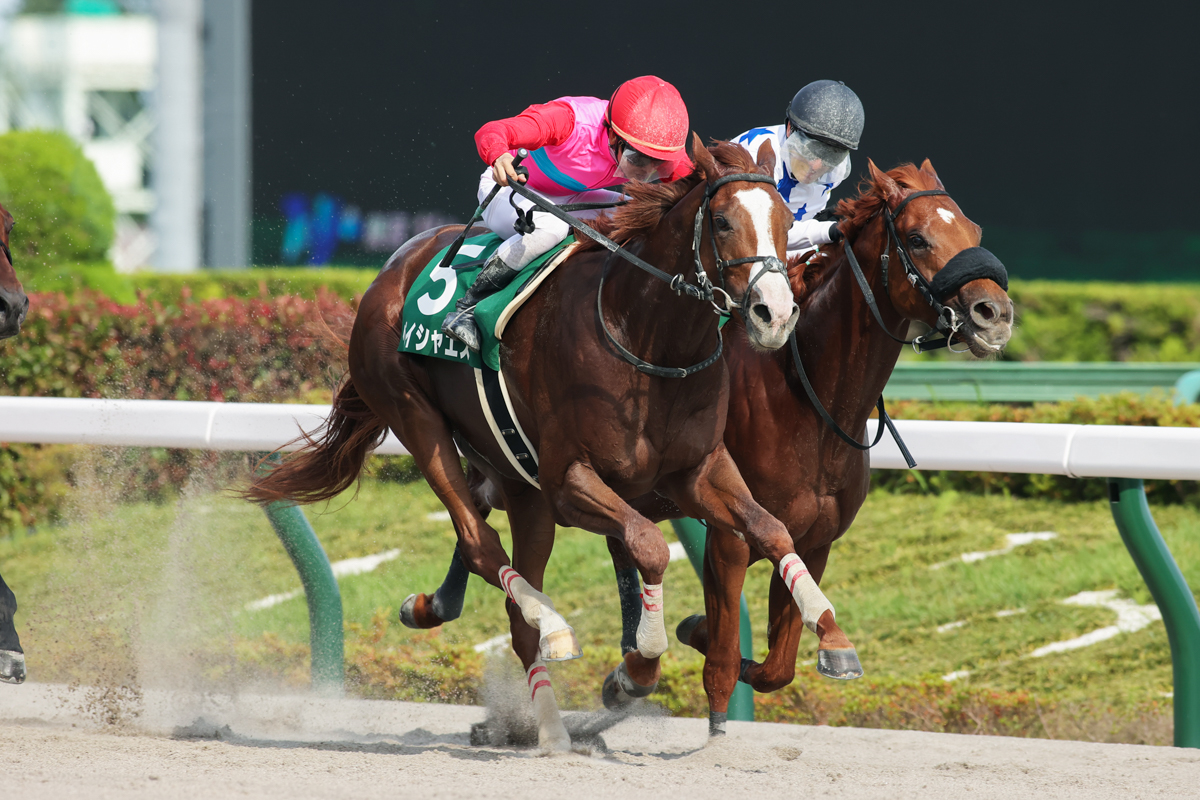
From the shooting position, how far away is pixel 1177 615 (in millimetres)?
3906

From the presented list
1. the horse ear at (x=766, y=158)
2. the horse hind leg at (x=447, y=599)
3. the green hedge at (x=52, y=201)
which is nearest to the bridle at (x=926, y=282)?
the horse ear at (x=766, y=158)

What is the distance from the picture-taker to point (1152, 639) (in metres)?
5.35

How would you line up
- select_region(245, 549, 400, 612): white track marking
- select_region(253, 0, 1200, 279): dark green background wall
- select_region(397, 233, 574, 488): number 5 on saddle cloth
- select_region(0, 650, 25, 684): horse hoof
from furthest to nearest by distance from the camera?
select_region(253, 0, 1200, 279): dark green background wall
select_region(245, 549, 400, 612): white track marking
select_region(397, 233, 574, 488): number 5 on saddle cloth
select_region(0, 650, 25, 684): horse hoof

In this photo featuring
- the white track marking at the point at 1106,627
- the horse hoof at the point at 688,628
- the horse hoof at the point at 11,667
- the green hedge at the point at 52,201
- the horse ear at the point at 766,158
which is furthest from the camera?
the green hedge at the point at 52,201

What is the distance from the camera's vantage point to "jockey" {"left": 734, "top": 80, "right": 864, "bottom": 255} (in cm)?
378

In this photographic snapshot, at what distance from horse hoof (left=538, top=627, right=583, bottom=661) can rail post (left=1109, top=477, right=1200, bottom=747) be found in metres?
1.66

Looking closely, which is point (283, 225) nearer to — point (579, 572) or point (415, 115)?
point (415, 115)

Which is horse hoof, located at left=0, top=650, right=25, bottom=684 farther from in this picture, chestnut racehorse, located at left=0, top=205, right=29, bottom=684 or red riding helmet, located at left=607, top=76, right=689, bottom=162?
red riding helmet, located at left=607, top=76, right=689, bottom=162

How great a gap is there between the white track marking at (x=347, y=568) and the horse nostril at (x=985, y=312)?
12.5 ft

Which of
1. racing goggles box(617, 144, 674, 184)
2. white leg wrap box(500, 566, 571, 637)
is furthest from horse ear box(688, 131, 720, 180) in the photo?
white leg wrap box(500, 566, 571, 637)

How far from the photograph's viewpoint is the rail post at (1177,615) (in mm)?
3893

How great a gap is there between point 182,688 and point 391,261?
1.61 metres

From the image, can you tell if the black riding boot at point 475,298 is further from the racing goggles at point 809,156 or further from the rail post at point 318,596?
the rail post at point 318,596

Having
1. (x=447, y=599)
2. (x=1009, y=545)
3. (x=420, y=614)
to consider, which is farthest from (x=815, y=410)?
(x=1009, y=545)
